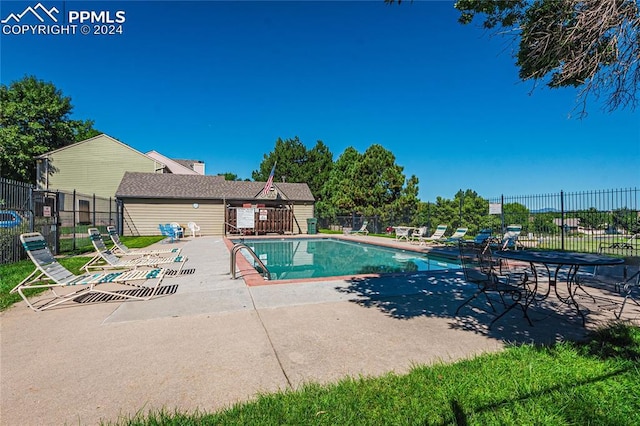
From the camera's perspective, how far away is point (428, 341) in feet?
11.5

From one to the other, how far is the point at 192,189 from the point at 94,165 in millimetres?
10168

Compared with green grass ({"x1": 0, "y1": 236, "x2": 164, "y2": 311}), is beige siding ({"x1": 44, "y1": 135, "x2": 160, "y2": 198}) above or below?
above

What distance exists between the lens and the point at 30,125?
30.0 m

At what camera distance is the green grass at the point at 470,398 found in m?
2.12

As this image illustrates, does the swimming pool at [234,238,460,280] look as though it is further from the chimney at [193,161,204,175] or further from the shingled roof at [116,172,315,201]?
the chimney at [193,161,204,175]

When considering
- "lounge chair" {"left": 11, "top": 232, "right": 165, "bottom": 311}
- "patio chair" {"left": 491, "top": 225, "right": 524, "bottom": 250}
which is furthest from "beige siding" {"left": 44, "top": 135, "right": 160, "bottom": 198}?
"patio chair" {"left": 491, "top": 225, "right": 524, "bottom": 250}

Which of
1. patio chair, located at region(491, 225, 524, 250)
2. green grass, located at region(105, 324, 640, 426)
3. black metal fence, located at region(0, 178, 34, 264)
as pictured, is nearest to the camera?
green grass, located at region(105, 324, 640, 426)

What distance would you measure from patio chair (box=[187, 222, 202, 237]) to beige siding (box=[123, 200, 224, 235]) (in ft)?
1.28

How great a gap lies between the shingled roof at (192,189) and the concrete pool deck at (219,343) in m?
16.9

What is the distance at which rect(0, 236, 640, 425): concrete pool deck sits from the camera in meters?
2.46

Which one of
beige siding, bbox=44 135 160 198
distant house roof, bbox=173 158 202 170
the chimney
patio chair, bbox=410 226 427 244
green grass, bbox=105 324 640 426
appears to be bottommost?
green grass, bbox=105 324 640 426

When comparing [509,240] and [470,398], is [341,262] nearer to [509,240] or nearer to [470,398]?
[509,240]

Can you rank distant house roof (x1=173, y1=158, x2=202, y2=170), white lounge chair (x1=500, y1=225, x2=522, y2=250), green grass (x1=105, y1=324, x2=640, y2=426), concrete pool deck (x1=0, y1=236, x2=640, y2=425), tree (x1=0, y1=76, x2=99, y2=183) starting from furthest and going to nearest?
distant house roof (x1=173, y1=158, x2=202, y2=170) < tree (x1=0, y1=76, x2=99, y2=183) < white lounge chair (x1=500, y1=225, x2=522, y2=250) < concrete pool deck (x1=0, y1=236, x2=640, y2=425) < green grass (x1=105, y1=324, x2=640, y2=426)

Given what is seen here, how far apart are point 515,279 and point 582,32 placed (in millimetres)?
4832
